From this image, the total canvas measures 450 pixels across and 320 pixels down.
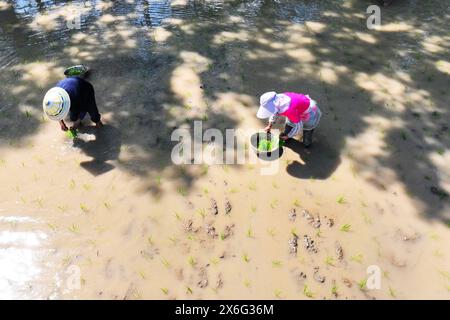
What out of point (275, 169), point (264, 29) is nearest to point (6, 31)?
point (264, 29)

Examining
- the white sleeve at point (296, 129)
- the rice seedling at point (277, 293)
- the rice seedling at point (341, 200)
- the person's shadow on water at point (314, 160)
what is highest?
the white sleeve at point (296, 129)

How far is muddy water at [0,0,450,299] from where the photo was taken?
4.29 meters

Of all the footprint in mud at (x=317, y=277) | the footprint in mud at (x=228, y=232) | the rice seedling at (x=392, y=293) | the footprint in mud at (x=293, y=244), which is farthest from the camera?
the footprint in mud at (x=228, y=232)

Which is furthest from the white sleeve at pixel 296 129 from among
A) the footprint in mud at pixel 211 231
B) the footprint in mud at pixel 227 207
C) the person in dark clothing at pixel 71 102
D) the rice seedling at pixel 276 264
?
the person in dark clothing at pixel 71 102

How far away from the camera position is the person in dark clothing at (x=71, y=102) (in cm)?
500

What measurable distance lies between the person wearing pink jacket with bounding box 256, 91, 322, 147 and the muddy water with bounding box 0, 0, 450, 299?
19.7 inches

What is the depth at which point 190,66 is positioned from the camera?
7.30 meters

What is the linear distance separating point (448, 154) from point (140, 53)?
6.06m

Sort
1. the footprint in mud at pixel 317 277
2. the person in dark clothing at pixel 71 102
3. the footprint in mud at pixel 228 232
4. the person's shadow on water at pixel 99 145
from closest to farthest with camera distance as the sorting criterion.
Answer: the footprint in mud at pixel 317 277 → the footprint in mud at pixel 228 232 → the person in dark clothing at pixel 71 102 → the person's shadow on water at pixel 99 145

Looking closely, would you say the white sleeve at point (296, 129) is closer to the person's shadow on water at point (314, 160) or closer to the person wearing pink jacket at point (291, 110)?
the person wearing pink jacket at point (291, 110)

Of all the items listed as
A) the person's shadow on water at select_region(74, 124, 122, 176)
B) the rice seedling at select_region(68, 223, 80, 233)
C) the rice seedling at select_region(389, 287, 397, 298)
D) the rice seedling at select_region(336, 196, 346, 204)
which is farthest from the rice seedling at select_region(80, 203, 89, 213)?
the rice seedling at select_region(389, 287, 397, 298)

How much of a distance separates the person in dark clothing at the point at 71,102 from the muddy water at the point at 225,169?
339 mm

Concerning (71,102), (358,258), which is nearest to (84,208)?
(71,102)

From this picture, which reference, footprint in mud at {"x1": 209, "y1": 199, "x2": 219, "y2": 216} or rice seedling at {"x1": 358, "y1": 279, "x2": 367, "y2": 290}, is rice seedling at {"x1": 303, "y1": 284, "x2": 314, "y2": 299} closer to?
rice seedling at {"x1": 358, "y1": 279, "x2": 367, "y2": 290}
